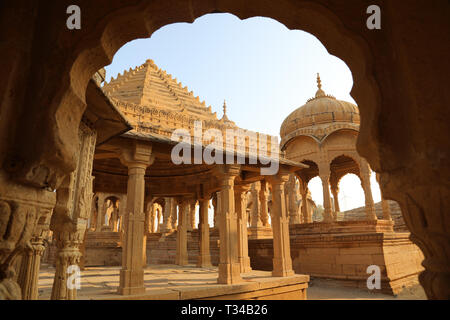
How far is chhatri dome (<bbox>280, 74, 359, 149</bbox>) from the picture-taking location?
15586mm

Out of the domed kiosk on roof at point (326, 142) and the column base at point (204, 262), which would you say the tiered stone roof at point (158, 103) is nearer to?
the domed kiosk on roof at point (326, 142)

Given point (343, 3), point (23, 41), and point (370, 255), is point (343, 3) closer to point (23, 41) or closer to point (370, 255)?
point (23, 41)

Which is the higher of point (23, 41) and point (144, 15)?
point (144, 15)

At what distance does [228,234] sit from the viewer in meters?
7.51

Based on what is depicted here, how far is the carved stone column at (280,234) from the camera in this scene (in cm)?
842

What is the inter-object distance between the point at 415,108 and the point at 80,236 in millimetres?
4267

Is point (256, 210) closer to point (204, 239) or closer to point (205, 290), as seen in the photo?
point (204, 239)

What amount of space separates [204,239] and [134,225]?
630cm

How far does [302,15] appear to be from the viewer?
2340 mm

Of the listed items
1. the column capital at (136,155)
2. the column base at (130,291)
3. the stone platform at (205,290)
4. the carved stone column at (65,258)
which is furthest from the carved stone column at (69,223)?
the column capital at (136,155)

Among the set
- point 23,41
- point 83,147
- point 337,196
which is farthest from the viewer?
point 337,196

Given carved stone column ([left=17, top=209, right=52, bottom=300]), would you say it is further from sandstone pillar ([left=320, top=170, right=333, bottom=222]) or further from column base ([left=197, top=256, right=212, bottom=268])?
sandstone pillar ([left=320, top=170, right=333, bottom=222])
